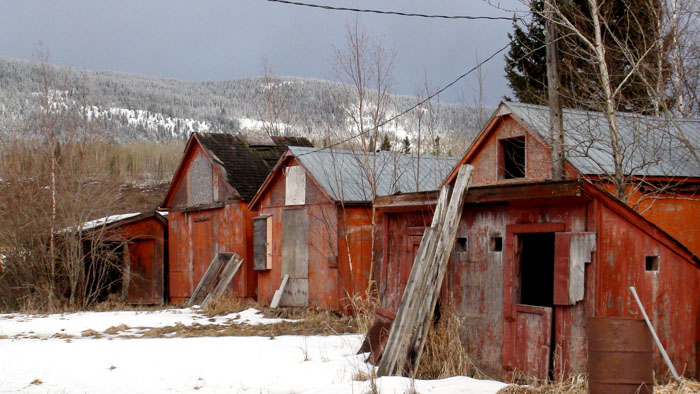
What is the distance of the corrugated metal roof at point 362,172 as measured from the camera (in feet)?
59.2

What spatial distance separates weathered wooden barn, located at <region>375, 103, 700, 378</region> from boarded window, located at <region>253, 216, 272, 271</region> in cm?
962

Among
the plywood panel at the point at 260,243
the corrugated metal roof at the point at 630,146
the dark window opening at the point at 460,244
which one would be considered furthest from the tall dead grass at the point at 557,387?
the plywood panel at the point at 260,243

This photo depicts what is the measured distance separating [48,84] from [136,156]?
33.8m

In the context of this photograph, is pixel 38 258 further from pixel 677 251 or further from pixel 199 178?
Answer: pixel 677 251

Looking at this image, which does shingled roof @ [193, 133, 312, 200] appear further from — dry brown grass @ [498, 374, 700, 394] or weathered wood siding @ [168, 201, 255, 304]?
dry brown grass @ [498, 374, 700, 394]

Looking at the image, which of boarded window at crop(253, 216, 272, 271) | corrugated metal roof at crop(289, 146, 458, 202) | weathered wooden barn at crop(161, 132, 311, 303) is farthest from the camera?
weathered wooden barn at crop(161, 132, 311, 303)

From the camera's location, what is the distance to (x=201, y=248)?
23.1m

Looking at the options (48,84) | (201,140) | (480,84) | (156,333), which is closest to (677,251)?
(156,333)

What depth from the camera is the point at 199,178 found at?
923 inches

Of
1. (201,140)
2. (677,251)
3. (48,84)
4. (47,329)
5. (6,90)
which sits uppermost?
(6,90)

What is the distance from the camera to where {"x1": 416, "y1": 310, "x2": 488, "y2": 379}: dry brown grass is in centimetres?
982

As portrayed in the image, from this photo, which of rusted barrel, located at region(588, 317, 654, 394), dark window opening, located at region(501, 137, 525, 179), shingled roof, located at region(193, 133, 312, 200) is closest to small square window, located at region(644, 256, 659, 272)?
rusted barrel, located at region(588, 317, 654, 394)

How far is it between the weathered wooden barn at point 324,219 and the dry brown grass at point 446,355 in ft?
19.7

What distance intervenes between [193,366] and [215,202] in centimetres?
1180
